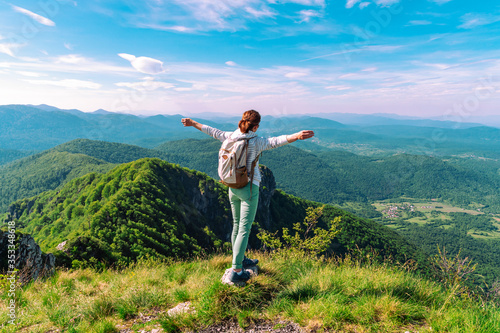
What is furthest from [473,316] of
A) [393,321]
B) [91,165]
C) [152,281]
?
[91,165]

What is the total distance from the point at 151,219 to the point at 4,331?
33254 mm

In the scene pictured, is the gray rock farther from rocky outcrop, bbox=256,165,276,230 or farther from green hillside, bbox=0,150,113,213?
green hillside, bbox=0,150,113,213

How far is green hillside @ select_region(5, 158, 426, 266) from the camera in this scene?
28141 mm

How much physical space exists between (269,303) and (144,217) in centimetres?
3432

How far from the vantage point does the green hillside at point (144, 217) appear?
92.3 ft

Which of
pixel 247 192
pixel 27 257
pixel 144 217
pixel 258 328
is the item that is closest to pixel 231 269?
pixel 258 328

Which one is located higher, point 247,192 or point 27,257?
point 247,192

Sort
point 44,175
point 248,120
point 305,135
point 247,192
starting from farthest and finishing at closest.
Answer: point 44,175 < point 247,192 < point 248,120 < point 305,135

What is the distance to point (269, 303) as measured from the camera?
13.9 ft

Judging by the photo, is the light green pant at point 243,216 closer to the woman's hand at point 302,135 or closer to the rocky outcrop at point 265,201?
the woman's hand at point 302,135

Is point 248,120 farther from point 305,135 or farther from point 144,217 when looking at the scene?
point 144,217

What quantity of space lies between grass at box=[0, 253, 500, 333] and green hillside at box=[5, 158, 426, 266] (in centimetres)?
389

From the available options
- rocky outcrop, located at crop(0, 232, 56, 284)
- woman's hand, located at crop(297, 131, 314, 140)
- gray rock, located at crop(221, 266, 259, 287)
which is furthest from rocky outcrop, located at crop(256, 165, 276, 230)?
woman's hand, located at crop(297, 131, 314, 140)

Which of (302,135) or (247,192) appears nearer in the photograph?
(302,135)
